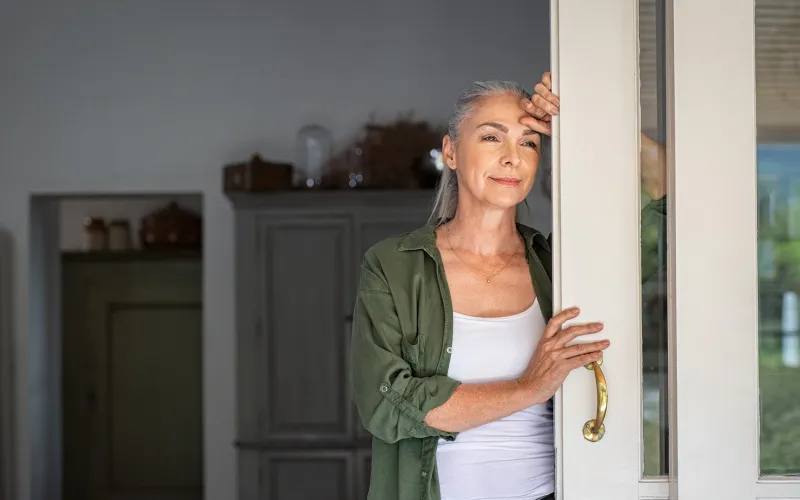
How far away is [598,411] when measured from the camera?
1687 mm

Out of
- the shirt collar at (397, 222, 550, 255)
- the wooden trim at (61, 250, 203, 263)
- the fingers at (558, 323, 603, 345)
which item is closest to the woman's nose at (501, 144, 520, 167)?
the shirt collar at (397, 222, 550, 255)

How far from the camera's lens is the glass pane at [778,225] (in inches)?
66.7

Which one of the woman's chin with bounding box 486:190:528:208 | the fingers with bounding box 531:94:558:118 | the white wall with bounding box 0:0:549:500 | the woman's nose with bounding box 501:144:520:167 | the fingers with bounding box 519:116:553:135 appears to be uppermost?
the white wall with bounding box 0:0:549:500

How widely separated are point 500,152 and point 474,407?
502 mm

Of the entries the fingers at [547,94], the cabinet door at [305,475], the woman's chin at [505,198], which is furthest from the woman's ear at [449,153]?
the cabinet door at [305,475]

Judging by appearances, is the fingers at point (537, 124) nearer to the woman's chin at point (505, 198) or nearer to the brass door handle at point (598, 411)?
the woman's chin at point (505, 198)

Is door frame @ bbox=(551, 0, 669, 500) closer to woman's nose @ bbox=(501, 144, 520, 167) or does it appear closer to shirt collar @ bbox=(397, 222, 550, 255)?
woman's nose @ bbox=(501, 144, 520, 167)

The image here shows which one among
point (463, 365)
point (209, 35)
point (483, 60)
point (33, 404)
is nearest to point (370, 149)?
point (483, 60)

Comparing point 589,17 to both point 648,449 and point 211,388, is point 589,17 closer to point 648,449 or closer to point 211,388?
point 648,449

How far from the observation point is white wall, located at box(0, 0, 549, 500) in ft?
17.2

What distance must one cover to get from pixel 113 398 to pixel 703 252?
17.1 ft

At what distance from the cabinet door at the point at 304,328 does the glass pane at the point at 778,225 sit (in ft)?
10.1

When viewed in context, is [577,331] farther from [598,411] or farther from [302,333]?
[302,333]

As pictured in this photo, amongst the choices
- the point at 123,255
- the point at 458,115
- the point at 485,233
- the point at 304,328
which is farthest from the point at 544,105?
the point at 123,255
